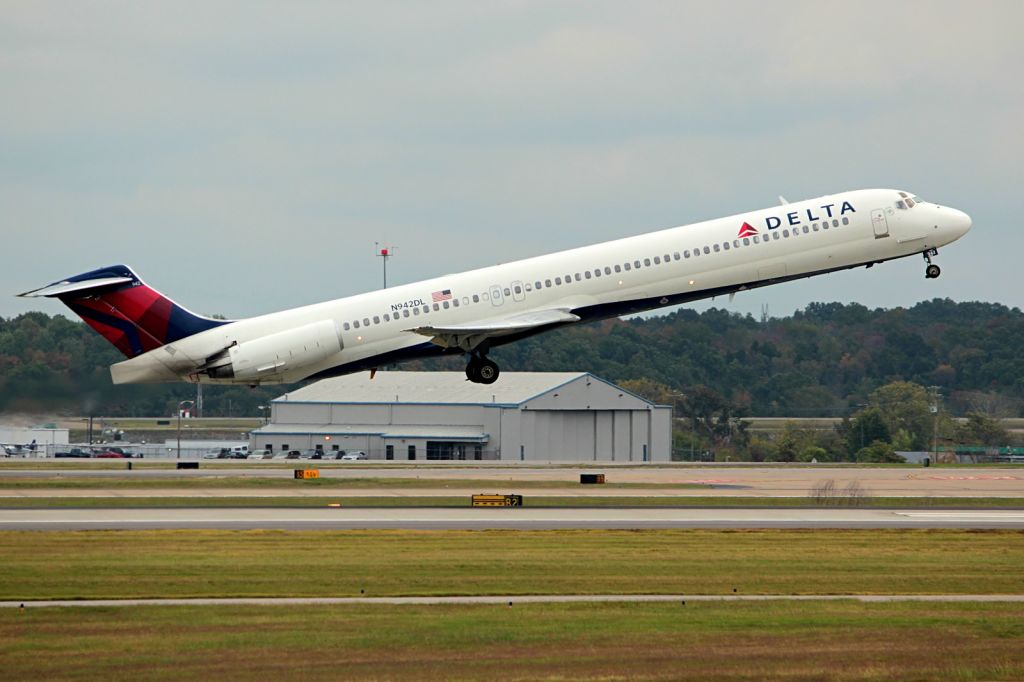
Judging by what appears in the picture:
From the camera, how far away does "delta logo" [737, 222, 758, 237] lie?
5153 centimetres

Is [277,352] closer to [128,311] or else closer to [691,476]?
[128,311]

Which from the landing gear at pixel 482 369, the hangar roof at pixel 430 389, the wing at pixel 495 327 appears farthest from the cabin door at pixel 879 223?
the hangar roof at pixel 430 389

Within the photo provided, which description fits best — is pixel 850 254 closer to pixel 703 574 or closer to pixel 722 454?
pixel 703 574

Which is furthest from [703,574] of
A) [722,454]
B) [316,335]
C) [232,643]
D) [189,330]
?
[722,454]

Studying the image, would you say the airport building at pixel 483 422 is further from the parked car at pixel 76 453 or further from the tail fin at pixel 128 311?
the tail fin at pixel 128 311

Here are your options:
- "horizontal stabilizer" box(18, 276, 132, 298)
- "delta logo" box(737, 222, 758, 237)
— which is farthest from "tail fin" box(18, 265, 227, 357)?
"delta logo" box(737, 222, 758, 237)

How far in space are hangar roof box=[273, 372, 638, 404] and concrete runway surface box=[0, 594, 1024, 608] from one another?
2973 inches

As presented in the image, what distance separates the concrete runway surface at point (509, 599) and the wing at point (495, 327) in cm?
2326

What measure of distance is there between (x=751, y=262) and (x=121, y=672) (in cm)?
3407

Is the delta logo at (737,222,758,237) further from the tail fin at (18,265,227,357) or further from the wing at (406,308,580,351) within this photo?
the tail fin at (18,265,227,357)

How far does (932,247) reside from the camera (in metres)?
53.4

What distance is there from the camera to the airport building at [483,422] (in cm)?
10381

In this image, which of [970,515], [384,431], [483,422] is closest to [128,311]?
[970,515]

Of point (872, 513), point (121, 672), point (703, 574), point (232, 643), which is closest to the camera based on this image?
point (121, 672)
